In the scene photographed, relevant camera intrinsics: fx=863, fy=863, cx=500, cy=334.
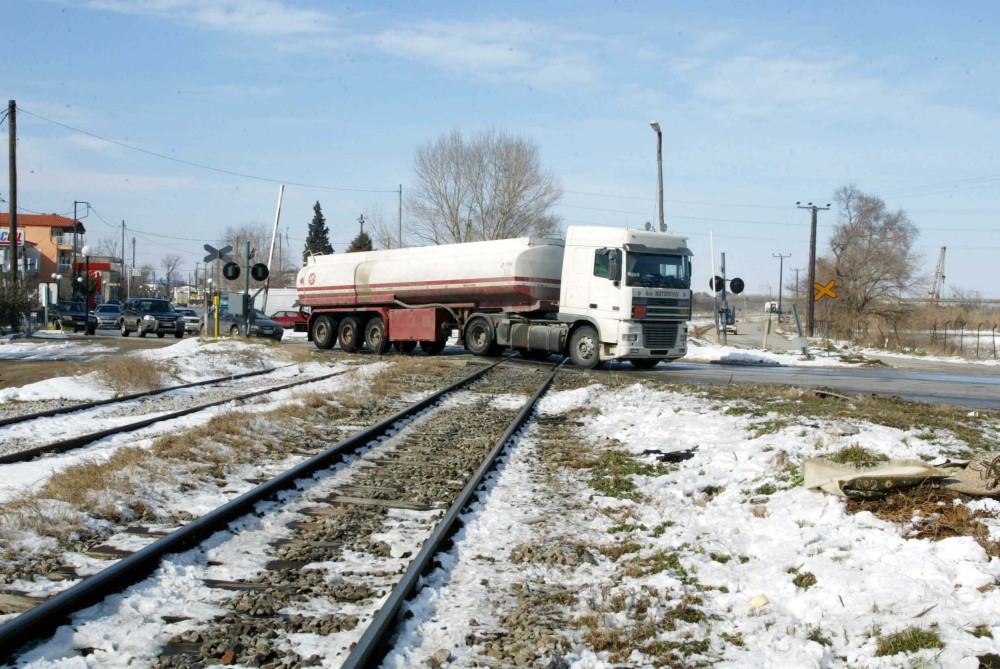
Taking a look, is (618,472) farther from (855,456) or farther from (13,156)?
(13,156)

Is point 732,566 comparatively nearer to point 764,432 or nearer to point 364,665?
point 364,665

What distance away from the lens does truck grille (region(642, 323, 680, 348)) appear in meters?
21.0

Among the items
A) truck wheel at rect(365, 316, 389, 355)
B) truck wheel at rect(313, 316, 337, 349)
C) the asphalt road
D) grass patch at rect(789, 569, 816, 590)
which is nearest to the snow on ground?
grass patch at rect(789, 569, 816, 590)

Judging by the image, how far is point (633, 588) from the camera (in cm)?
524

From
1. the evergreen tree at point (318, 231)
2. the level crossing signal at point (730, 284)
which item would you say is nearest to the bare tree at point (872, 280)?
the level crossing signal at point (730, 284)

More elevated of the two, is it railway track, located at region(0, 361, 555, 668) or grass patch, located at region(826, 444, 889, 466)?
grass patch, located at region(826, 444, 889, 466)

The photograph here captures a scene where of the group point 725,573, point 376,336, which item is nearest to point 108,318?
point 376,336

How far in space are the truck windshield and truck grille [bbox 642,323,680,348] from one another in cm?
98

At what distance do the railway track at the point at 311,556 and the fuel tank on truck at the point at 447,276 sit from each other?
528 inches

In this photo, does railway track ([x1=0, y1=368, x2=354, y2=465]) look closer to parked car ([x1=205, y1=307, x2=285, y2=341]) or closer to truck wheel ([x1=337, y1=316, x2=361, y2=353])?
truck wheel ([x1=337, y1=316, x2=361, y2=353])

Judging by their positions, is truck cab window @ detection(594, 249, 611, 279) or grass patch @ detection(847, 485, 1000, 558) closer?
grass patch @ detection(847, 485, 1000, 558)

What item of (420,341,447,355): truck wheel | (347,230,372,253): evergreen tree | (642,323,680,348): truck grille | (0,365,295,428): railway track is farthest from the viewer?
(347,230,372,253): evergreen tree

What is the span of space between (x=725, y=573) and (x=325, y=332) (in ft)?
86.0

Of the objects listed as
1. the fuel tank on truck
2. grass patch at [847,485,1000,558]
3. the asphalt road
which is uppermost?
the fuel tank on truck
